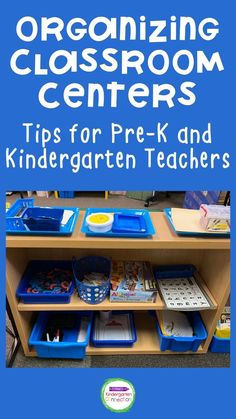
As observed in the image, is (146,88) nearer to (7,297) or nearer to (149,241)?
(149,241)

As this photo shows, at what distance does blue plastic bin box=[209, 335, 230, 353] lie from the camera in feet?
4.27

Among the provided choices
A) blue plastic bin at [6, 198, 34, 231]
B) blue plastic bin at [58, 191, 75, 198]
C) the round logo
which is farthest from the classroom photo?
blue plastic bin at [58, 191, 75, 198]

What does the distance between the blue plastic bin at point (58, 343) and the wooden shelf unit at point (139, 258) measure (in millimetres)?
46

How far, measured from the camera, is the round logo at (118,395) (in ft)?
2.96

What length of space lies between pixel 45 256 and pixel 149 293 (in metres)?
0.56

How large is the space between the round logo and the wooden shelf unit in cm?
27

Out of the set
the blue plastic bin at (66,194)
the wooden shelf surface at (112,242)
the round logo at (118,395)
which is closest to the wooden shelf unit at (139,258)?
the wooden shelf surface at (112,242)

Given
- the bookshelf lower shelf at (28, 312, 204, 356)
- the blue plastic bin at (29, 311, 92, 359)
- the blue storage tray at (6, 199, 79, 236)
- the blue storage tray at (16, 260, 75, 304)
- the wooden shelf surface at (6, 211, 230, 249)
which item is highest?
the blue storage tray at (6, 199, 79, 236)

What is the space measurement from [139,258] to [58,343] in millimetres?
543

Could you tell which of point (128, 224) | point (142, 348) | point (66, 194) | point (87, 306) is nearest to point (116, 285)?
point (87, 306)

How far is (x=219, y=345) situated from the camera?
4.34 feet

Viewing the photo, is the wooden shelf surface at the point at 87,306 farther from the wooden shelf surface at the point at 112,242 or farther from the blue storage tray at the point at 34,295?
the wooden shelf surface at the point at 112,242

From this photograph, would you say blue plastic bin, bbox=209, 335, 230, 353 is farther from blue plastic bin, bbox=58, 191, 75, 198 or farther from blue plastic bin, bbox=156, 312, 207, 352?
blue plastic bin, bbox=58, 191, 75, 198

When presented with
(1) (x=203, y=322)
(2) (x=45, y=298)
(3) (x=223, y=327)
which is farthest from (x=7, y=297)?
(3) (x=223, y=327)
